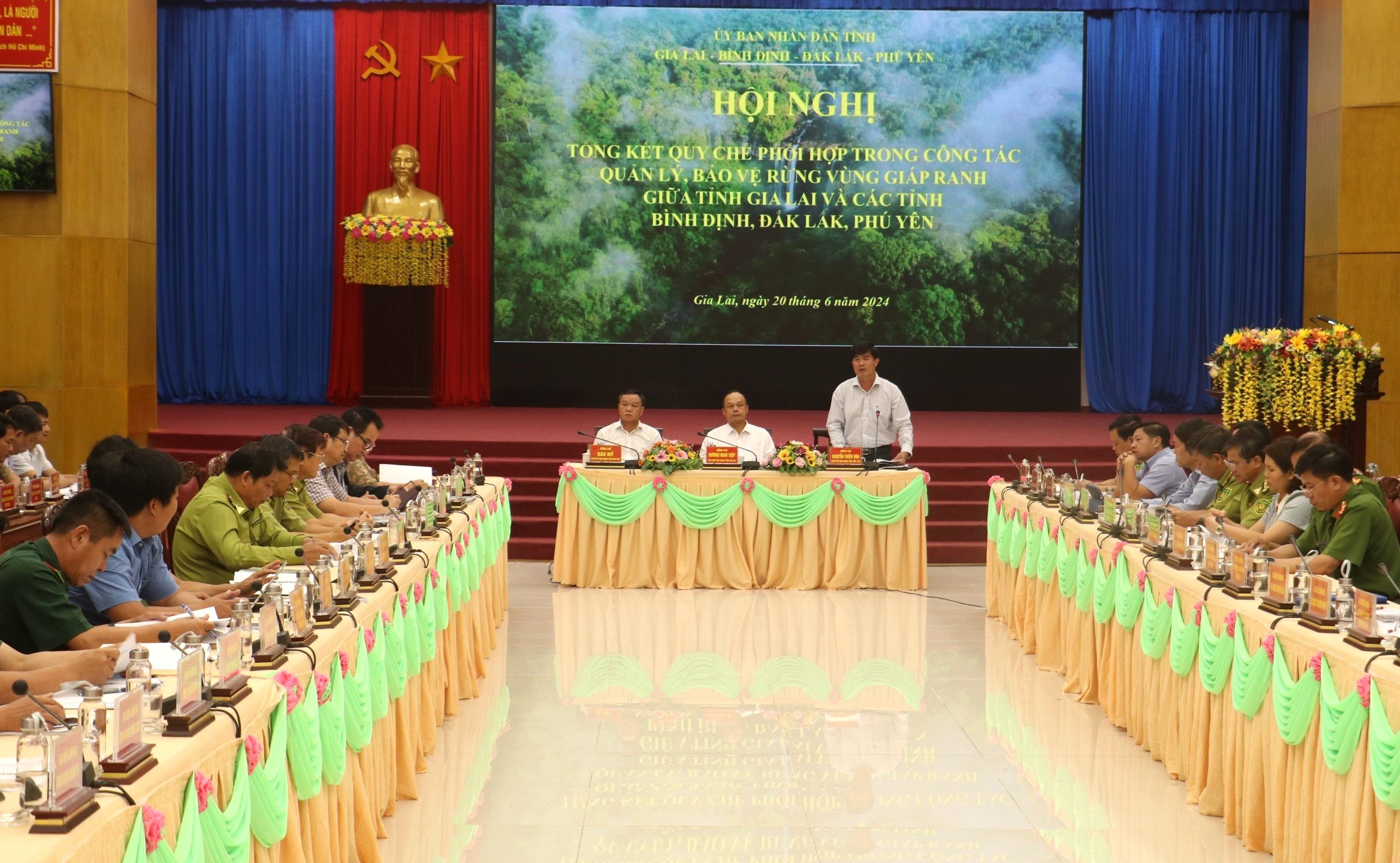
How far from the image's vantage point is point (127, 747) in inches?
108

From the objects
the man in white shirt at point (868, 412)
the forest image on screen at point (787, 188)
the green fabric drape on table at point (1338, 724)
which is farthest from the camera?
the forest image on screen at point (787, 188)

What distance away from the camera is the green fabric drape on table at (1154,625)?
5.16m

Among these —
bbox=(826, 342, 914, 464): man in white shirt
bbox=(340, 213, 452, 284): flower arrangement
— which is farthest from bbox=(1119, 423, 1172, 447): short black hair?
bbox=(340, 213, 452, 284): flower arrangement

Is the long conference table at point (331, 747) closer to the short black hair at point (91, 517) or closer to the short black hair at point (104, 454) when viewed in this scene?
the short black hair at point (91, 517)

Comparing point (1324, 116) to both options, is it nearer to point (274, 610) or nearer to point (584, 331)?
point (584, 331)

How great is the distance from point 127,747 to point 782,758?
306cm

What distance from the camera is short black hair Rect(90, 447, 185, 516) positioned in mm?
3996

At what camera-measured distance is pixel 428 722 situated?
18.1ft

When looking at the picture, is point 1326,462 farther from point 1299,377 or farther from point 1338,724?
point 1299,377

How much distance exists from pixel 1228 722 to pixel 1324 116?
831cm

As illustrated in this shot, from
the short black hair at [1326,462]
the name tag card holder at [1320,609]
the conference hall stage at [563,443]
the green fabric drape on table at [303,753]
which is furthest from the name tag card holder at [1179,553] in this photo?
the conference hall stage at [563,443]

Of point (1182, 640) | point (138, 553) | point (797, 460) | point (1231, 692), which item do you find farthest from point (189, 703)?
point (797, 460)

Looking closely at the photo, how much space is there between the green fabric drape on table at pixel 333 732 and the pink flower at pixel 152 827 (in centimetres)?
104

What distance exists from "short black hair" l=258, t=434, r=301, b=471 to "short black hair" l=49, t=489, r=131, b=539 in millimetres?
1540
